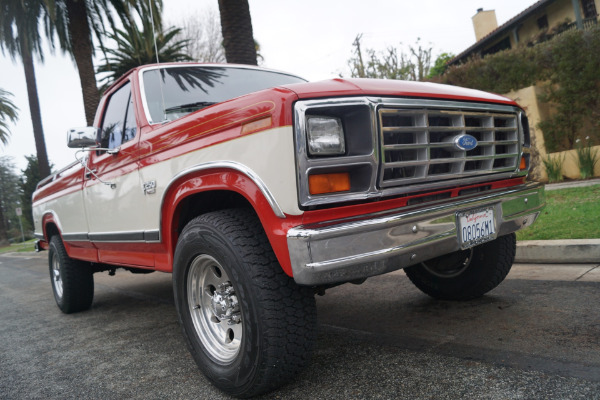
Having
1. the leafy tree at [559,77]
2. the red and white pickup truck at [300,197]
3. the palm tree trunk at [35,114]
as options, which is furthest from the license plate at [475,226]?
the palm tree trunk at [35,114]

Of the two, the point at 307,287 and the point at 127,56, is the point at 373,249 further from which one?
the point at 127,56

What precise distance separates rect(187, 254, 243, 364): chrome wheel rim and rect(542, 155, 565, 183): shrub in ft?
28.6

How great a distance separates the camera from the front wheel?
208 cm

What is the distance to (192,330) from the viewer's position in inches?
102

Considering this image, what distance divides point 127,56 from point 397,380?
63.3ft

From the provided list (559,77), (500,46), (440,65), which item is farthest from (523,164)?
(440,65)

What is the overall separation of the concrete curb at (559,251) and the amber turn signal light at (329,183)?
121 inches

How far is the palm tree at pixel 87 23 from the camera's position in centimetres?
1171

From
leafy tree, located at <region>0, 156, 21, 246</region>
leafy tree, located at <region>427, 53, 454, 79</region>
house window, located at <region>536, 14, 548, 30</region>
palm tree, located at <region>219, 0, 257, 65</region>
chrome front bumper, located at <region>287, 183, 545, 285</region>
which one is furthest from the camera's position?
leafy tree, located at <region>0, 156, 21, 246</region>

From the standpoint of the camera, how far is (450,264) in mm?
3396

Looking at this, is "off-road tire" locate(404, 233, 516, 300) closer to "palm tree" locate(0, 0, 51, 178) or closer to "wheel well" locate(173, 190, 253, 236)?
"wheel well" locate(173, 190, 253, 236)

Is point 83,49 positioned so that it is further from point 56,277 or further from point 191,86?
point 191,86

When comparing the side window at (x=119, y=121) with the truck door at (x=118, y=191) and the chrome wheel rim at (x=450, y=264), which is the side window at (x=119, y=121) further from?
the chrome wheel rim at (x=450, y=264)

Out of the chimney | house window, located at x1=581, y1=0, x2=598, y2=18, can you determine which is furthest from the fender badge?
the chimney
